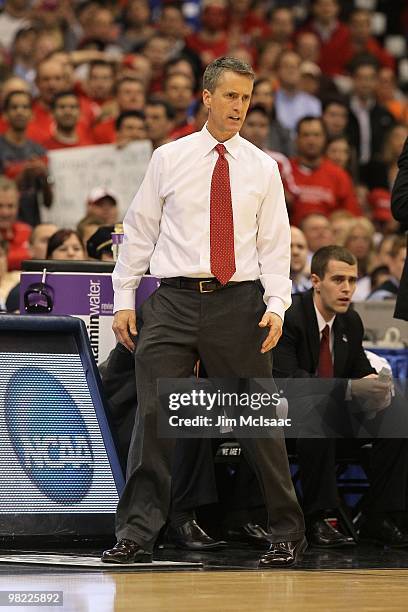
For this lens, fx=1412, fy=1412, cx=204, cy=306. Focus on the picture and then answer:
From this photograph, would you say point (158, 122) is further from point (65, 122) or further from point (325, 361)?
point (325, 361)

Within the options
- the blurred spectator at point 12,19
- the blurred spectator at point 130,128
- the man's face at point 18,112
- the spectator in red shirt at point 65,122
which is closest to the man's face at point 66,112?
the spectator in red shirt at point 65,122

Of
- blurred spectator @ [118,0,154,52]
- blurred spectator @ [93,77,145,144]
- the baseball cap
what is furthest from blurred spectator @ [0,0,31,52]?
the baseball cap

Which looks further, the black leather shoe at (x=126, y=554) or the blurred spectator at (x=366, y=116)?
the blurred spectator at (x=366, y=116)

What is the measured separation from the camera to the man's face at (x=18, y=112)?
36.6 feet

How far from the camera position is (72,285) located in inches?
261

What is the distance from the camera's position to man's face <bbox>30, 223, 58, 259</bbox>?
925cm

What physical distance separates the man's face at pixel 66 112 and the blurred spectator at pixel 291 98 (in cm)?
291

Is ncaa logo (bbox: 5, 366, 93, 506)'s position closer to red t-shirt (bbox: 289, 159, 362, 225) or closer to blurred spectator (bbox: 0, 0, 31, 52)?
red t-shirt (bbox: 289, 159, 362, 225)

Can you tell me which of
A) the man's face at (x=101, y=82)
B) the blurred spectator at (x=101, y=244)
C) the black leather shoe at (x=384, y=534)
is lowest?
the black leather shoe at (x=384, y=534)

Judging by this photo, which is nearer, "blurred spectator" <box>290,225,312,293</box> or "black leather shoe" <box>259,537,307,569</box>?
"black leather shoe" <box>259,537,307,569</box>

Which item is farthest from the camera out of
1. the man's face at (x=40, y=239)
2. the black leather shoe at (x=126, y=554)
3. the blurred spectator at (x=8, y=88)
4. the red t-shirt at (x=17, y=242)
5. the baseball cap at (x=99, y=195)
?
the blurred spectator at (x=8, y=88)

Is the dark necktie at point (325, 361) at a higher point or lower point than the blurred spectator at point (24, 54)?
lower

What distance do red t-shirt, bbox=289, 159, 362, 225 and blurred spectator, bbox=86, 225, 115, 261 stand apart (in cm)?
405

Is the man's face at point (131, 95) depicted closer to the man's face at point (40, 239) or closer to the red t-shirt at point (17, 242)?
the red t-shirt at point (17, 242)
